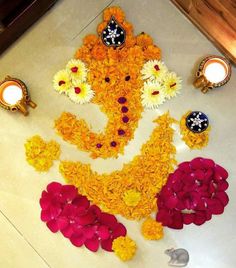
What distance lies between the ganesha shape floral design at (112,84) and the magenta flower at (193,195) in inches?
8.8

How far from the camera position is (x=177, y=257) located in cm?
153

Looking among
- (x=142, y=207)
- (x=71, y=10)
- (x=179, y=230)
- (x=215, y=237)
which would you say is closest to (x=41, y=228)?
(x=142, y=207)

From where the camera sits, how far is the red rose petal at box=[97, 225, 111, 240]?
59.1 inches

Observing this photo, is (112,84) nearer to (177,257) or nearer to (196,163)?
(196,163)

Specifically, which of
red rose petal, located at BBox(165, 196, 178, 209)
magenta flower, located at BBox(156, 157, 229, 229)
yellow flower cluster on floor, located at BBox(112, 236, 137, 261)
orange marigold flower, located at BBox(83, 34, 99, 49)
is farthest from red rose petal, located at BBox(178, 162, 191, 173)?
orange marigold flower, located at BBox(83, 34, 99, 49)

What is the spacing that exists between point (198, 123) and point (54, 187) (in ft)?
1.79

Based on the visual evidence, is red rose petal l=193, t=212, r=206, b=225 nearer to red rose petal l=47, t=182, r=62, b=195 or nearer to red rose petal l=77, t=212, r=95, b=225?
red rose petal l=77, t=212, r=95, b=225

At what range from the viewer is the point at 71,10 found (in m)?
1.64

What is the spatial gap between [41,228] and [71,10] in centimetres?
79

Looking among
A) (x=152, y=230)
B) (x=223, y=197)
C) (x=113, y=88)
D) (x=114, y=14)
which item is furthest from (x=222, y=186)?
(x=114, y=14)

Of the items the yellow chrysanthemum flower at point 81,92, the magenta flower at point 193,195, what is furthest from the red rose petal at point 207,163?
the yellow chrysanthemum flower at point 81,92

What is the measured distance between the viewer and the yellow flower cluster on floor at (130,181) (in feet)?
5.02

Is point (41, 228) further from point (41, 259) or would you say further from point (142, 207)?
point (142, 207)

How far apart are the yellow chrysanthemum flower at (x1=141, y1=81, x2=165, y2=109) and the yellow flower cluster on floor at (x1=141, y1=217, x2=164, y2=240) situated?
405 mm
